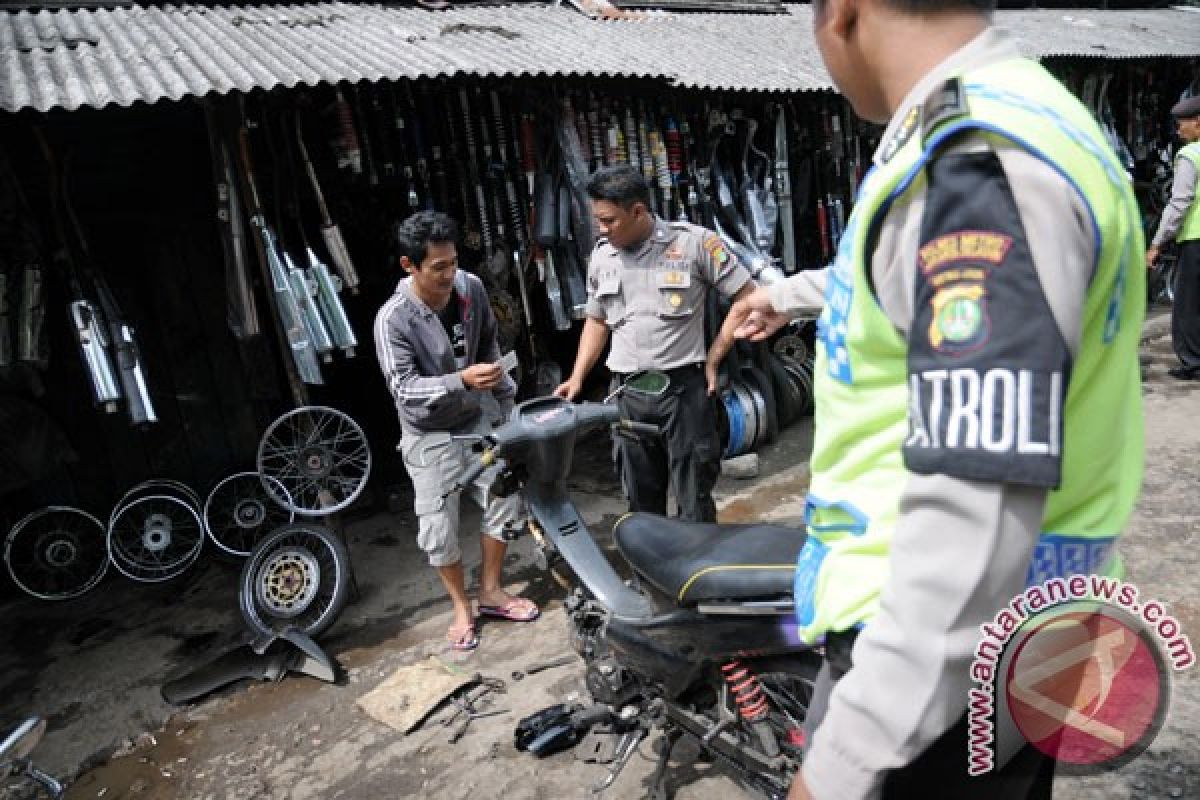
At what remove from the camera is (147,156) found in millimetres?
5117

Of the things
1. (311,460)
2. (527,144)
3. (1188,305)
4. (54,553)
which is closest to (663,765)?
(311,460)

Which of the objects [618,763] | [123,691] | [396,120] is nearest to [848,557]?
[618,763]

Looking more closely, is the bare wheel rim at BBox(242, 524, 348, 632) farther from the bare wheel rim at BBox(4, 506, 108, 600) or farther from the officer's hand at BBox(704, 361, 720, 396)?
the officer's hand at BBox(704, 361, 720, 396)

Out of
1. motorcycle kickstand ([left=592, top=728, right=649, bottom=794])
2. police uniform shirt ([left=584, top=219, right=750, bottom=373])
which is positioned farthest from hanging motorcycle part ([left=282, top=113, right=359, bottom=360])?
motorcycle kickstand ([left=592, top=728, right=649, bottom=794])

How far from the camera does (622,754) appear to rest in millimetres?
2771

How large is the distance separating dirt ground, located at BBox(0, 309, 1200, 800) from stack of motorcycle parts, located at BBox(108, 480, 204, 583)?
22 cm

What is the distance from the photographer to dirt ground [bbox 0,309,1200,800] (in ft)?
9.87

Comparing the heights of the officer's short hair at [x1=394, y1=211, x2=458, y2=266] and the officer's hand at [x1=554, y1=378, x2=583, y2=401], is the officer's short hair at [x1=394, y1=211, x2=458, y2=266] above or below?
above

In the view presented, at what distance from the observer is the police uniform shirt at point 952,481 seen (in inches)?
32.0

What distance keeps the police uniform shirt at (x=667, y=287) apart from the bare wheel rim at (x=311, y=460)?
1893mm

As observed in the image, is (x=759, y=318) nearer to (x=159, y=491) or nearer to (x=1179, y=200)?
(x=159, y=491)

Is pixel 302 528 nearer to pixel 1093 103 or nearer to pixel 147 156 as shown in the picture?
pixel 147 156

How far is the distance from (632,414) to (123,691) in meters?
2.98

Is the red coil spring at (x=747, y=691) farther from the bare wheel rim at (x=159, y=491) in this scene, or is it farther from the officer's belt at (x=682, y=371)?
the bare wheel rim at (x=159, y=491)
